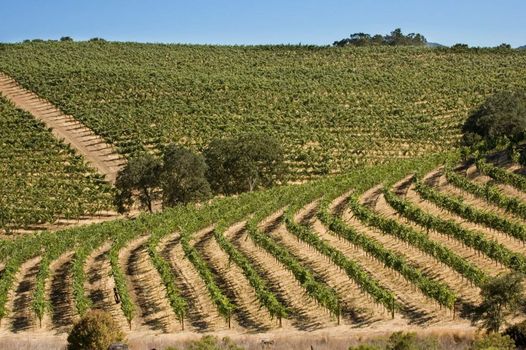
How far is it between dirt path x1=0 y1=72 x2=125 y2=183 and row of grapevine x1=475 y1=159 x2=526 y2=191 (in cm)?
3675

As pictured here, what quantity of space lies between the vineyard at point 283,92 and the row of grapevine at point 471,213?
25251 mm

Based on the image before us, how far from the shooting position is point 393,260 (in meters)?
35.1

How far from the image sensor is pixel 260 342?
29.3 metres

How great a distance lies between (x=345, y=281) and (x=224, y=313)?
6.81 meters

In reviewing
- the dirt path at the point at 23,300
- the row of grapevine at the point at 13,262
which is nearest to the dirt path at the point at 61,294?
the dirt path at the point at 23,300

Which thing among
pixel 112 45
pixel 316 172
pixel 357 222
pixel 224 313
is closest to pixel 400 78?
pixel 316 172

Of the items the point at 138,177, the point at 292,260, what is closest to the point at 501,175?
the point at 292,260

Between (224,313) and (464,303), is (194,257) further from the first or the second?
(464,303)

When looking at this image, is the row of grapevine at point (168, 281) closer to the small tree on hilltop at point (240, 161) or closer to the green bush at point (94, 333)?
the green bush at point (94, 333)

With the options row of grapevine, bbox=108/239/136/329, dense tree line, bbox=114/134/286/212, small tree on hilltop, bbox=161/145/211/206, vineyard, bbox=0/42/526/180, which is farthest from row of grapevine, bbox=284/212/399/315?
vineyard, bbox=0/42/526/180

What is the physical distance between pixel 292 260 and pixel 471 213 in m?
11.2

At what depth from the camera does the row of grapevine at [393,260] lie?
3092 centimetres

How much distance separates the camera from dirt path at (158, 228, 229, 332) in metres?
32.6

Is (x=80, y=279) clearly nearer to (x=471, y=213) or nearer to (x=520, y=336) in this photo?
(x=471, y=213)
